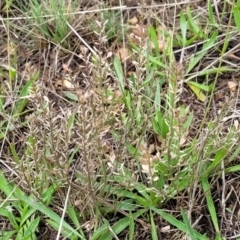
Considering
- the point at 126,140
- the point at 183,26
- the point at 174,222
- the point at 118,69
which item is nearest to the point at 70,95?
the point at 118,69

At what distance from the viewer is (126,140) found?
151cm

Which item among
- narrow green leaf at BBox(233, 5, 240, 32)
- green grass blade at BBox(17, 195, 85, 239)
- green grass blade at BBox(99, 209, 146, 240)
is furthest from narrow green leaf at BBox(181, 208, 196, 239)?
narrow green leaf at BBox(233, 5, 240, 32)

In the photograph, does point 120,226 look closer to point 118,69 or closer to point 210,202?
point 210,202

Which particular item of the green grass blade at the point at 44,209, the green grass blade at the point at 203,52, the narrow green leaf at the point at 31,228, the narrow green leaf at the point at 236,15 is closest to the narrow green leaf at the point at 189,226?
the green grass blade at the point at 44,209

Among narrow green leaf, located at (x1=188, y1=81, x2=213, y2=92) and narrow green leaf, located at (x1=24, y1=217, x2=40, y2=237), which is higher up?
narrow green leaf, located at (x1=188, y1=81, x2=213, y2=92)

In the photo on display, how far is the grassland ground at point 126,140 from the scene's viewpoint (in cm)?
139

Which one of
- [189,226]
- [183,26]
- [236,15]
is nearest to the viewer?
[189,226]

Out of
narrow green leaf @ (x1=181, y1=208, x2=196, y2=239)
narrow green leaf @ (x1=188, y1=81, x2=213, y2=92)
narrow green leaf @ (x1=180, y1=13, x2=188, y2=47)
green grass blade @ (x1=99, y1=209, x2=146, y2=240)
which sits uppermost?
narrow green leaf @ (x1=180, y1=13, x2=188, y2=47)

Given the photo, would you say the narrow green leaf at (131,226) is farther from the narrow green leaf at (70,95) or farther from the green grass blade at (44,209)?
the narrow green leaf at (70,95)

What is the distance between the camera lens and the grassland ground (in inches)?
54.9

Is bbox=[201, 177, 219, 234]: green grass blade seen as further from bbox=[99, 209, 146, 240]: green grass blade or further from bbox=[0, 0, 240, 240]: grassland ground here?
bbox=[99, 209, 146, 240]: green grass blade

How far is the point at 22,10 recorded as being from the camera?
6.46ft

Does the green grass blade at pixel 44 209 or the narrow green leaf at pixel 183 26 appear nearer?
the green grass blade at pixel 44 209

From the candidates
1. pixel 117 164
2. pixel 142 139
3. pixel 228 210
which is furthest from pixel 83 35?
pixel 228 210
